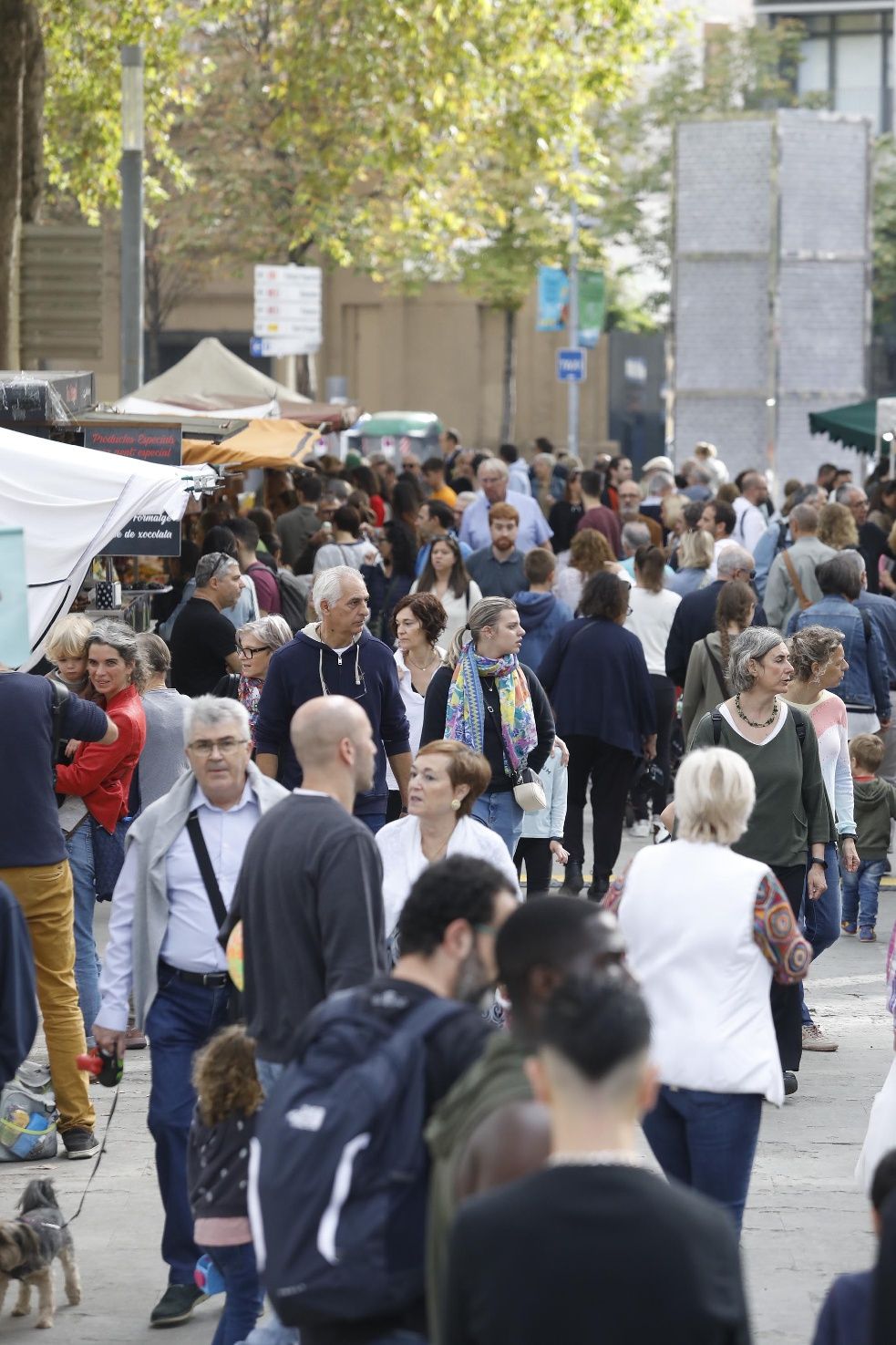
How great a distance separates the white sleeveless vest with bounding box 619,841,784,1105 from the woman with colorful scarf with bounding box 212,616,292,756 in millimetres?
4431

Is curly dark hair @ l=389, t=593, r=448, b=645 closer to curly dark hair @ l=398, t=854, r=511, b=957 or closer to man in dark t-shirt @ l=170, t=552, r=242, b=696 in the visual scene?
man in dark t-shirt @ l=170, t=552, r=242, b=696

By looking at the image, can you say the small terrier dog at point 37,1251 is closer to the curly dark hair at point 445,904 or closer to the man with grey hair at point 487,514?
the curly dark hair at point 445,904

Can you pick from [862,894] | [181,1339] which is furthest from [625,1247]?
[862,894]

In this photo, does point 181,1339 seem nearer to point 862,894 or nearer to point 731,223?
point 862,894

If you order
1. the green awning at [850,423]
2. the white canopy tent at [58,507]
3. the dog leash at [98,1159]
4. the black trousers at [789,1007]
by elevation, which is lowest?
the dog leash at [98,1159]

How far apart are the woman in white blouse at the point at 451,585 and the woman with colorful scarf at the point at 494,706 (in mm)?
2878

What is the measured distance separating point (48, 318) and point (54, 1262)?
11769 millimetres

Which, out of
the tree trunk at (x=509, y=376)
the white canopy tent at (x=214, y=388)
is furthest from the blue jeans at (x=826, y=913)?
the tree trunk at (x=509, y=376)

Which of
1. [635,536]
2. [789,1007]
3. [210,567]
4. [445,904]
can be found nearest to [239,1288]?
[445,904]

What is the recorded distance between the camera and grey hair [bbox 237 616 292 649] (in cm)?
940

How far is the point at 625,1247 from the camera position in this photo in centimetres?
280

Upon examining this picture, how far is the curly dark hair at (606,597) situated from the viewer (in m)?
10.7

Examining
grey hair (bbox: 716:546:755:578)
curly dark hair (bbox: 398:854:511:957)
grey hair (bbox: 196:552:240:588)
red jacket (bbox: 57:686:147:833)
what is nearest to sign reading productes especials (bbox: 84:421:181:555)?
grey hair (bbox: 196:552:240:588)

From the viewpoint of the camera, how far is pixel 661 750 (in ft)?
42.1
